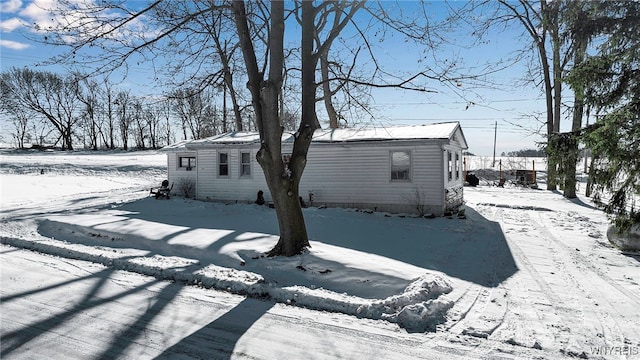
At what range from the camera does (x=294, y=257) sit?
22.7 feet

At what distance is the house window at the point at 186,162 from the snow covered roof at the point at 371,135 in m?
0.72

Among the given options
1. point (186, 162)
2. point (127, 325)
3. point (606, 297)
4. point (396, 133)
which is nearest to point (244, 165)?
point (186, 162)

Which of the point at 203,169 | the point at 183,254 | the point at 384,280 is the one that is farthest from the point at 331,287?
the point at 203,169

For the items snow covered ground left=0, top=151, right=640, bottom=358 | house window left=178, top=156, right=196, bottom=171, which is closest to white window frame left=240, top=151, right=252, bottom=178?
snow covered ground left=0, top=151, right=640, bottom=358

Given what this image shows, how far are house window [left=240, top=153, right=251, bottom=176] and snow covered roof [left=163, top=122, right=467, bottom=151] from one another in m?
0.66

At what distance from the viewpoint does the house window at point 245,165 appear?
55.3 feet

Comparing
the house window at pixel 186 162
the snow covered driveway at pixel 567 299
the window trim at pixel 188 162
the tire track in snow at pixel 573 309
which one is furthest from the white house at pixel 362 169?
the tire track in snow at pixel 573 309

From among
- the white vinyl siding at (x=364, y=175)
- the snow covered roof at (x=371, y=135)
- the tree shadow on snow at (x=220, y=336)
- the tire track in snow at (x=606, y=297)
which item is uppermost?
the snow covered roof at (x=371, y=135)

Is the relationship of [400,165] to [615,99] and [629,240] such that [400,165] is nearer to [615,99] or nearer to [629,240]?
[629,240]

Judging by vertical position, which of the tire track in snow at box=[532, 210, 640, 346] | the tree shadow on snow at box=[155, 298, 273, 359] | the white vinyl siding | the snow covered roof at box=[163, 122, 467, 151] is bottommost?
the tire track in snow at box=[532, 210, 640, 346]

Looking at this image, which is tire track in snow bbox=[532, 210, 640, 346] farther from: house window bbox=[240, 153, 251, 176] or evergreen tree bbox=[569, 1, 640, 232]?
house window bbox=[240, 153, 251, 176]

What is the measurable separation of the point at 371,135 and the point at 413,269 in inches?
369

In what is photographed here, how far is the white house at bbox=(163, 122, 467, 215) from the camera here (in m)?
13.7

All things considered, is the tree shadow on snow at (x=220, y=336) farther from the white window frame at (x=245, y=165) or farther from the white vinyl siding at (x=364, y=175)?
the white window frame at (x=245, y=165)
